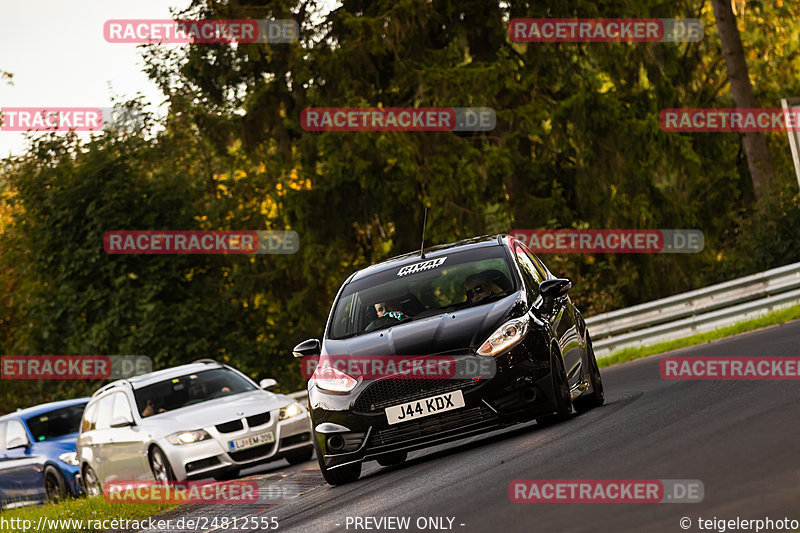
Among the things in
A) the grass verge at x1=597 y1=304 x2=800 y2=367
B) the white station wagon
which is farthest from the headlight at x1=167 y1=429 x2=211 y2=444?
the grass verge at x1=597 y1=304 x2=800 y2=367

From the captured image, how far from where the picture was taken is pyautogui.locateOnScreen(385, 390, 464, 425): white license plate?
33.6 feet

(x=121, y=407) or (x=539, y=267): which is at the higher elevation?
(x=539, y=267)

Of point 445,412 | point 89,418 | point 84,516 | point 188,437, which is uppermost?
point 445,412

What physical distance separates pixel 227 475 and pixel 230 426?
88 centimetres

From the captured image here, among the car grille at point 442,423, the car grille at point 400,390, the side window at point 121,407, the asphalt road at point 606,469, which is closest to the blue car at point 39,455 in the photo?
the side window at point 121,407

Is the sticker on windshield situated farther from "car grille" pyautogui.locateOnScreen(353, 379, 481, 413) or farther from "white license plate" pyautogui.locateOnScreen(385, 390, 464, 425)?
"white license plate" pyautogui.locateOnScreen(385, 390, 464, 425)

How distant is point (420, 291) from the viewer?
38.3 feet

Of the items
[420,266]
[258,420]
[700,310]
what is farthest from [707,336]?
[420,266]

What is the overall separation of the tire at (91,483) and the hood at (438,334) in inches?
257

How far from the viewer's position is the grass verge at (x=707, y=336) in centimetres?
2042

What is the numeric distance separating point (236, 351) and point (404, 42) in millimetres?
9301

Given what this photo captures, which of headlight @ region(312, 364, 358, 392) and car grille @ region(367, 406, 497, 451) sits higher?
headlight @ region(312, 364, 358, 392)

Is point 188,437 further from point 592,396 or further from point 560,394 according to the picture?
point 560,394

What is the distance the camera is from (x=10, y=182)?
34.1 metres
